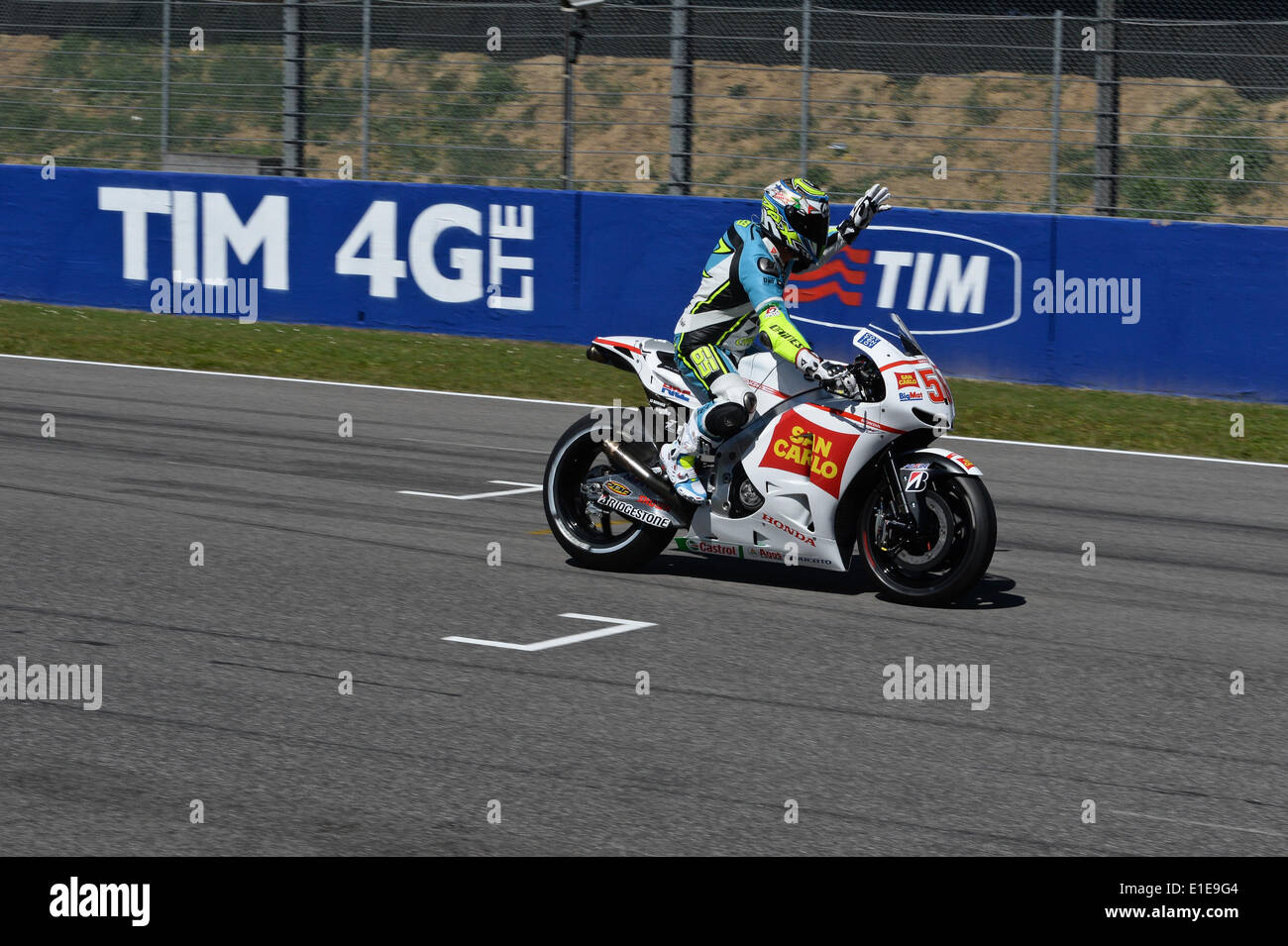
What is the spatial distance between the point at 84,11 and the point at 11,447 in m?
31.2

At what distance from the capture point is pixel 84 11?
41.1 m

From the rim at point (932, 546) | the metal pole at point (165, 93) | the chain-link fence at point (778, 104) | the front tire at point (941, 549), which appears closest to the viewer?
the front tire at point (941, 549)

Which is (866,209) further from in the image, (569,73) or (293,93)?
(293,93)

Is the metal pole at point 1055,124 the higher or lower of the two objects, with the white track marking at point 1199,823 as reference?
higher

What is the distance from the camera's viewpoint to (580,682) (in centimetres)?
725

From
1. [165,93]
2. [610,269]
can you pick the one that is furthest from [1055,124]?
[165,93]

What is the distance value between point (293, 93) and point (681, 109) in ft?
15.9

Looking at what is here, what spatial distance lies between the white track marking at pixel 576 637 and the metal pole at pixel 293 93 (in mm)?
13635

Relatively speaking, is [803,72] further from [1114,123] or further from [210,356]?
[210,356]

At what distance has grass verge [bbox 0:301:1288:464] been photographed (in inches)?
574

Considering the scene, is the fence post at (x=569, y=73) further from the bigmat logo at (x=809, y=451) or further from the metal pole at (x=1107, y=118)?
the bigmat logo at (x=809, y=451)

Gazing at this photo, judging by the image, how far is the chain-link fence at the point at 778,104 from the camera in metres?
18.5

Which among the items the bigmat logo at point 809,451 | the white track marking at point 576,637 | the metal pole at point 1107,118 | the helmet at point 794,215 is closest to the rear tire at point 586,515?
the bigmat logo at point 809,451
